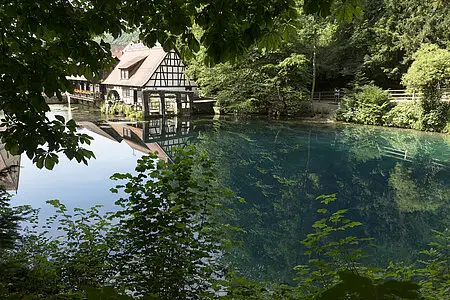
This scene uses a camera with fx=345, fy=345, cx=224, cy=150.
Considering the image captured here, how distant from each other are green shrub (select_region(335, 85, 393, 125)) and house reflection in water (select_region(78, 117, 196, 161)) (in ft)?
36.6

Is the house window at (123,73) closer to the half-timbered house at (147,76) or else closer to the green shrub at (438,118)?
the half-timbered house at (147,76)

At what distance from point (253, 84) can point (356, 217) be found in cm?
1923

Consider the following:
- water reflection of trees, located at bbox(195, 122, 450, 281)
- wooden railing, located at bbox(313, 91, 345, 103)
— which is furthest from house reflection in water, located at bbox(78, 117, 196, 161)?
wooden railing, located at bbox(313, 91, 345, 103)

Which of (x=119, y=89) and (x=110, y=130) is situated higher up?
(x=119, y=89)

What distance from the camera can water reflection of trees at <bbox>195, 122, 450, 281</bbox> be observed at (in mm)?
7043

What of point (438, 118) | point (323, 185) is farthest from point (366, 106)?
point (323, 185)

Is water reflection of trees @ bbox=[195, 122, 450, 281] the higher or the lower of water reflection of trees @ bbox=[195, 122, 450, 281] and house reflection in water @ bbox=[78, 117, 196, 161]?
the lower

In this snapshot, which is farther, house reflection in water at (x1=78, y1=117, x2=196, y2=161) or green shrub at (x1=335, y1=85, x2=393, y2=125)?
green shrub at (x1=335, y1=85, x2=393, y2=125)

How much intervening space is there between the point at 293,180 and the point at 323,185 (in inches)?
42.0

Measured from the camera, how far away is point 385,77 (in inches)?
1079

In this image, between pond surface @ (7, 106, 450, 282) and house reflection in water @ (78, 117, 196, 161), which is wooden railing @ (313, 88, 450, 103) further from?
house reflection in water @ (78, 117, 196, 161)

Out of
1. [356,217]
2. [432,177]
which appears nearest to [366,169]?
[432,177]

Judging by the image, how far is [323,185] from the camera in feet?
37.0

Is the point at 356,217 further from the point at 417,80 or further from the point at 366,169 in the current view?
the point at 417,80
